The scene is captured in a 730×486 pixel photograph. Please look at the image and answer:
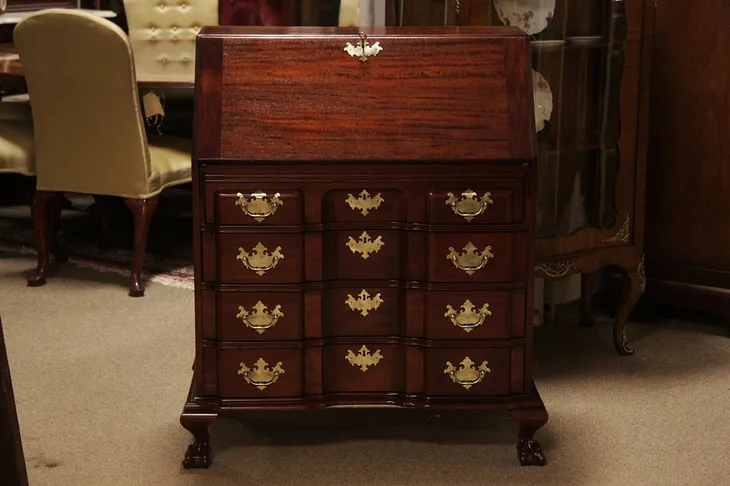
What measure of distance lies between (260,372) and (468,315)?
52 cm

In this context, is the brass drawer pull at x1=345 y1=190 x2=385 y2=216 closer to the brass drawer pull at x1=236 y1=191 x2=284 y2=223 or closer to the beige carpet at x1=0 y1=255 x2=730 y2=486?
the brass drawer pull at x1=236 y1=191 x2=284 y2=223

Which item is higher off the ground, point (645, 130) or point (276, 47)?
point (276, 47)

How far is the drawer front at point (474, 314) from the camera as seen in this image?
2.62m

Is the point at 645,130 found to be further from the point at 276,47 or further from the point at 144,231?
the point at 144,231

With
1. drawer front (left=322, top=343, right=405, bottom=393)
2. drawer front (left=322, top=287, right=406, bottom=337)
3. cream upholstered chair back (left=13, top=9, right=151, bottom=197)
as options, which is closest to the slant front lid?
drawer front (left=322, top=287, right=406, bottom=337)

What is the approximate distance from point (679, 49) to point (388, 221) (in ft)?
4.94

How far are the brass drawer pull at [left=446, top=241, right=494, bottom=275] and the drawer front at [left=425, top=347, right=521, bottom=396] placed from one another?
0.21 metres

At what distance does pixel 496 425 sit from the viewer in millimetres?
2932

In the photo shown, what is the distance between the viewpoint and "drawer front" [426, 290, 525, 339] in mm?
2623

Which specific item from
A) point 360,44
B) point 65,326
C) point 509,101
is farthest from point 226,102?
point 65,326

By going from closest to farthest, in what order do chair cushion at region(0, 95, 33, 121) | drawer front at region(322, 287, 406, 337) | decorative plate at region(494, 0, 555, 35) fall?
drawer front at region(322, 287, 406, 337)
decorative plate at region(494, 0, 555, 35)
chair cushion at region(0, 95, 33, 121)

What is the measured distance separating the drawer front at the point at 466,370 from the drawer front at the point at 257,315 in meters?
0.34

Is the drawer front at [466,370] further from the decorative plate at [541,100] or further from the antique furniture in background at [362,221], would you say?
the decorative plate at [541,100]

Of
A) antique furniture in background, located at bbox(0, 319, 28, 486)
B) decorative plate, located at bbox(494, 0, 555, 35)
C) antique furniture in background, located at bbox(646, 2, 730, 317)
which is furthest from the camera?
antique furniture in background, located at bbox(646, 2, 730, 317)
